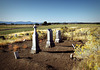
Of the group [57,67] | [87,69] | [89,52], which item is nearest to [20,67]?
[57,67]

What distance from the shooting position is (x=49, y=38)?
27.6ft

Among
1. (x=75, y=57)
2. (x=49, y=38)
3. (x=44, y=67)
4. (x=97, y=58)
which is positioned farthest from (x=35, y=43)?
(x=97, y=58)

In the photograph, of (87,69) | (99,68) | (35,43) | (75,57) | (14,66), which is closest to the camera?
(99,68)

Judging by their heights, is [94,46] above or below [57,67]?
above

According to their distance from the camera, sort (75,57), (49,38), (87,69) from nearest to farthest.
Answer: (87,69), (75,57), (49,38)

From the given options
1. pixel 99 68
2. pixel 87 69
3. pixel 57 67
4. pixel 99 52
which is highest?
pixel 99 52

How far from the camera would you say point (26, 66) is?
4695mm

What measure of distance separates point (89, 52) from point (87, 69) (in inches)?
32.3

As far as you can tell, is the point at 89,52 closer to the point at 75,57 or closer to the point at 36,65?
the point at 75,57

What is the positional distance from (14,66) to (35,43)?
2463mm

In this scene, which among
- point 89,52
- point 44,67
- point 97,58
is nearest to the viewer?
point 97,58

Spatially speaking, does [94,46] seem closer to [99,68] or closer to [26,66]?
[99,68]

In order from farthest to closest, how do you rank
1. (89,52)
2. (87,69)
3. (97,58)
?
(89,52) → (87,69) → (97,58)

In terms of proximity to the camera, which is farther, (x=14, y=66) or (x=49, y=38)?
(x=49, y=38)
